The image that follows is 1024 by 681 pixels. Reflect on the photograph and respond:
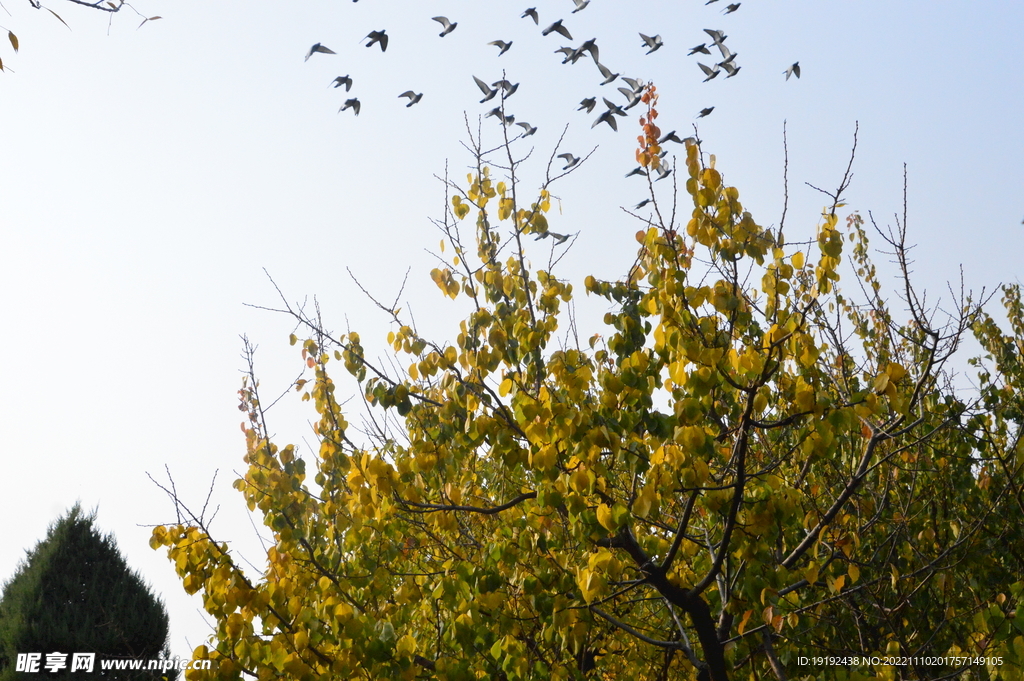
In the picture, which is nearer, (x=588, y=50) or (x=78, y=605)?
(x=588, y=50)

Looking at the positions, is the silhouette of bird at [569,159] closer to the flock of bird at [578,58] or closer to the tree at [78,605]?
the flock of bird at [578,58]

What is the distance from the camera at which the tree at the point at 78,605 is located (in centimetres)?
834

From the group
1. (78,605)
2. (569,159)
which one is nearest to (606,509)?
(569,159)

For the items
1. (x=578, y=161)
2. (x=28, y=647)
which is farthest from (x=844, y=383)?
(x=28, y=647)

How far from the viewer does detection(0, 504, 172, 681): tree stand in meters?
8.34

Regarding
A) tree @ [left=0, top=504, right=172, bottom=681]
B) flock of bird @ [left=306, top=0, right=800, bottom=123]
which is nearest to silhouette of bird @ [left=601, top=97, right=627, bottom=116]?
flock of bird @ [left=306, top=0, right=800, bottom=123]

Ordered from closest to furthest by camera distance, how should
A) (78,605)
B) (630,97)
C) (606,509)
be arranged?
(606,509), (630,97), (78,605)

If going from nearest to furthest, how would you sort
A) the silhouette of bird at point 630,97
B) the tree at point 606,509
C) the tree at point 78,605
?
the tree at point 606,509 → the silhouette of bird at point 630,97 → the tree at point 78,605

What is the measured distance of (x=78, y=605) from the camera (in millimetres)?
8773

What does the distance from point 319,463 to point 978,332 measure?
7.22 metres

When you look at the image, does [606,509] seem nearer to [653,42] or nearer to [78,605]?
[653,42]

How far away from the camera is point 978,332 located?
8.64 m

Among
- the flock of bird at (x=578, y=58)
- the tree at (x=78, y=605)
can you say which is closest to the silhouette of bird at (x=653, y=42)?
the flock of bird at (x=578, y=58)

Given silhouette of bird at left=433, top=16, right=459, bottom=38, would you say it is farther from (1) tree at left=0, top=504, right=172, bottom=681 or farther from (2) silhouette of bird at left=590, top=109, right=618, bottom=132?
(1) tree at left=0, top=504, right=172, bottom=681
